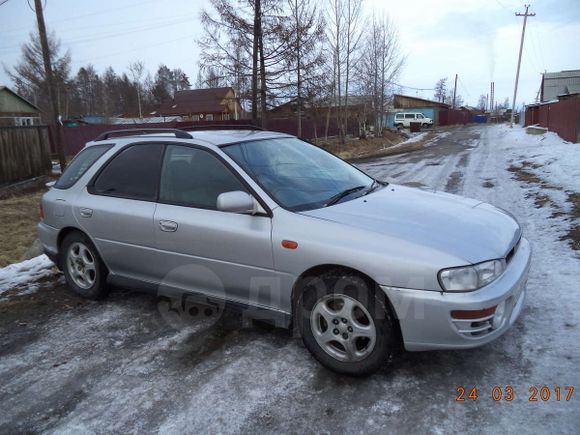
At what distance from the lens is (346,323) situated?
116 inches

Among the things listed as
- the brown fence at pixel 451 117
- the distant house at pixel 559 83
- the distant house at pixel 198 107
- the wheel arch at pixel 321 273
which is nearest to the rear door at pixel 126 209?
the wheel arch at pixel 321 273

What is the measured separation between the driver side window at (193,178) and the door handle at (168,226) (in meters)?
0.18

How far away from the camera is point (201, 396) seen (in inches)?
114

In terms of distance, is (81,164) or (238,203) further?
(81,164)

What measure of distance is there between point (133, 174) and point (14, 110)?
38.9 meters

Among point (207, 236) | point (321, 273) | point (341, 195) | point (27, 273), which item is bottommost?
point (27, 273)

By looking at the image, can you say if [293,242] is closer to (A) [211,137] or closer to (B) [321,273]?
(B) [321,273]

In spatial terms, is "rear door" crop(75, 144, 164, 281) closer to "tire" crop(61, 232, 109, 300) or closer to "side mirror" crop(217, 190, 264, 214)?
"tire" crop(61, 232, 109, 300)

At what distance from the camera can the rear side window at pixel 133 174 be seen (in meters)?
3.97

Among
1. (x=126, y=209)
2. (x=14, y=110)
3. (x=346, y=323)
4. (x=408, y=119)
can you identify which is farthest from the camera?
(x=408, y=119)

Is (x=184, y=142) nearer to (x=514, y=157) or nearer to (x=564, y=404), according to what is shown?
(x=564, y=404)

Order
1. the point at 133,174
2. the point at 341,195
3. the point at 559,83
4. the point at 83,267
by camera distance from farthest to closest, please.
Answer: the point at 559,83, the point at 83,267, the point at 133,174, the point at 341,195

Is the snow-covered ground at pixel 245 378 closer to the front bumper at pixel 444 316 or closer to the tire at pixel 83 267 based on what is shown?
the tire at pixel 83 267

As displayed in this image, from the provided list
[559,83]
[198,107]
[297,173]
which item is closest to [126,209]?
[297,173]
